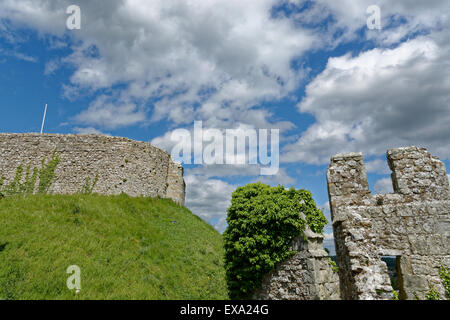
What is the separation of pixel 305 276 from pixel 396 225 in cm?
470

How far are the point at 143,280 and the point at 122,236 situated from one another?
13.2 ft

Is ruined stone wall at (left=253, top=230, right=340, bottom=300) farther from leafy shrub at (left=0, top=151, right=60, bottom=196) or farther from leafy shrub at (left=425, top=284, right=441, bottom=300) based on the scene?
leafy shrub at (left=0, top=151, right=60, bottom=196)

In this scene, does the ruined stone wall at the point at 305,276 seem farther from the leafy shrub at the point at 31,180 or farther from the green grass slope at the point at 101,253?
the leafy shrub at the point at 31,180

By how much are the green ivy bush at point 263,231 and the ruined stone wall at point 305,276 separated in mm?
363

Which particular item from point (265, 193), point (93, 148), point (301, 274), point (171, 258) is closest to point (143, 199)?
point (93, 148)

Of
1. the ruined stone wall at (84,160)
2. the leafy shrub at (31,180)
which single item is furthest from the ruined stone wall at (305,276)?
the leafy shrub at (31,180)

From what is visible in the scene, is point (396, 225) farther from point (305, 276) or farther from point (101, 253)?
point (101, 253)

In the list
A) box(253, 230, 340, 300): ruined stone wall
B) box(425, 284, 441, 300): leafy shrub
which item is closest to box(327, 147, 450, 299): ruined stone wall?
box(425, 284, 441, 300): leafy shrub

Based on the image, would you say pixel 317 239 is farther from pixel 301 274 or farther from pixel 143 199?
pixel 143 199

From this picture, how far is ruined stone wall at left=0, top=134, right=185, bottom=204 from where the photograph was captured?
886 inches

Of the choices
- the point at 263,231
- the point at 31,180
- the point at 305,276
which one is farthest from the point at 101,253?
the point at 31,180

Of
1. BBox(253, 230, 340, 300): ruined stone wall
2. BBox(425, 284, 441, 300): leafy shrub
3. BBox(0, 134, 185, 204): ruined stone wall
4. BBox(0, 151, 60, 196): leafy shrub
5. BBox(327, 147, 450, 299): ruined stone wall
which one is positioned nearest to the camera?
BBox(425, 284, 441, 300): leafy shrub

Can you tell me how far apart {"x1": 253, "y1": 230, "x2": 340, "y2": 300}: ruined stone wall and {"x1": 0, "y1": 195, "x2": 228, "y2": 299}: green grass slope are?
13.9 feet

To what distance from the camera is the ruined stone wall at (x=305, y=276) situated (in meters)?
9.56
